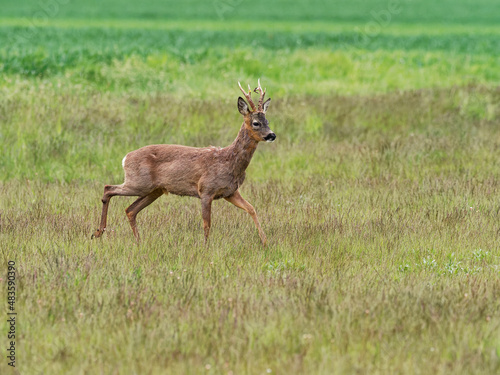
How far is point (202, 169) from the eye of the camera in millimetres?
7805

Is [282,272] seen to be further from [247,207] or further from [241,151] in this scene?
[241,151]

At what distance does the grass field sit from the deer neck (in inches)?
26.2

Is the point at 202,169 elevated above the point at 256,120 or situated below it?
below

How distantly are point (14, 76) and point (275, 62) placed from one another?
29.9 feet

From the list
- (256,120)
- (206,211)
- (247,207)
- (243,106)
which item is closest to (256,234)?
(247,207)

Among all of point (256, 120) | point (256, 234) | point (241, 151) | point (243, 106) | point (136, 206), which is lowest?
point (256, 234)

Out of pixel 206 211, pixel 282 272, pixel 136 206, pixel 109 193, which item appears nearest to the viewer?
pixel 282 272

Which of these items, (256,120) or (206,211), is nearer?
(256,120)

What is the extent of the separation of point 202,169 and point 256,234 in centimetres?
87

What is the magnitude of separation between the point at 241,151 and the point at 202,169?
440 millimetres

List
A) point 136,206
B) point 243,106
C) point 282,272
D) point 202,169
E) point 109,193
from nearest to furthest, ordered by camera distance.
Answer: point 282,272 → point 243,106 → point 202,169 → point 109,193 → point 136,206

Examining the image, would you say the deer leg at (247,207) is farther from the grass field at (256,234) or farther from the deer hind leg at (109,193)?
the deer hind leg at (109,193)

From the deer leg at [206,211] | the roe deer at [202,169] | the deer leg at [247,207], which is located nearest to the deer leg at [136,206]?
the roe deer at [202,169]

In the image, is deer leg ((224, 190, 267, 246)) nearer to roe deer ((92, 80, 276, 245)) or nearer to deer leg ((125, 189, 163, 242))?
roe deer ((92, 80, 276, 245))
